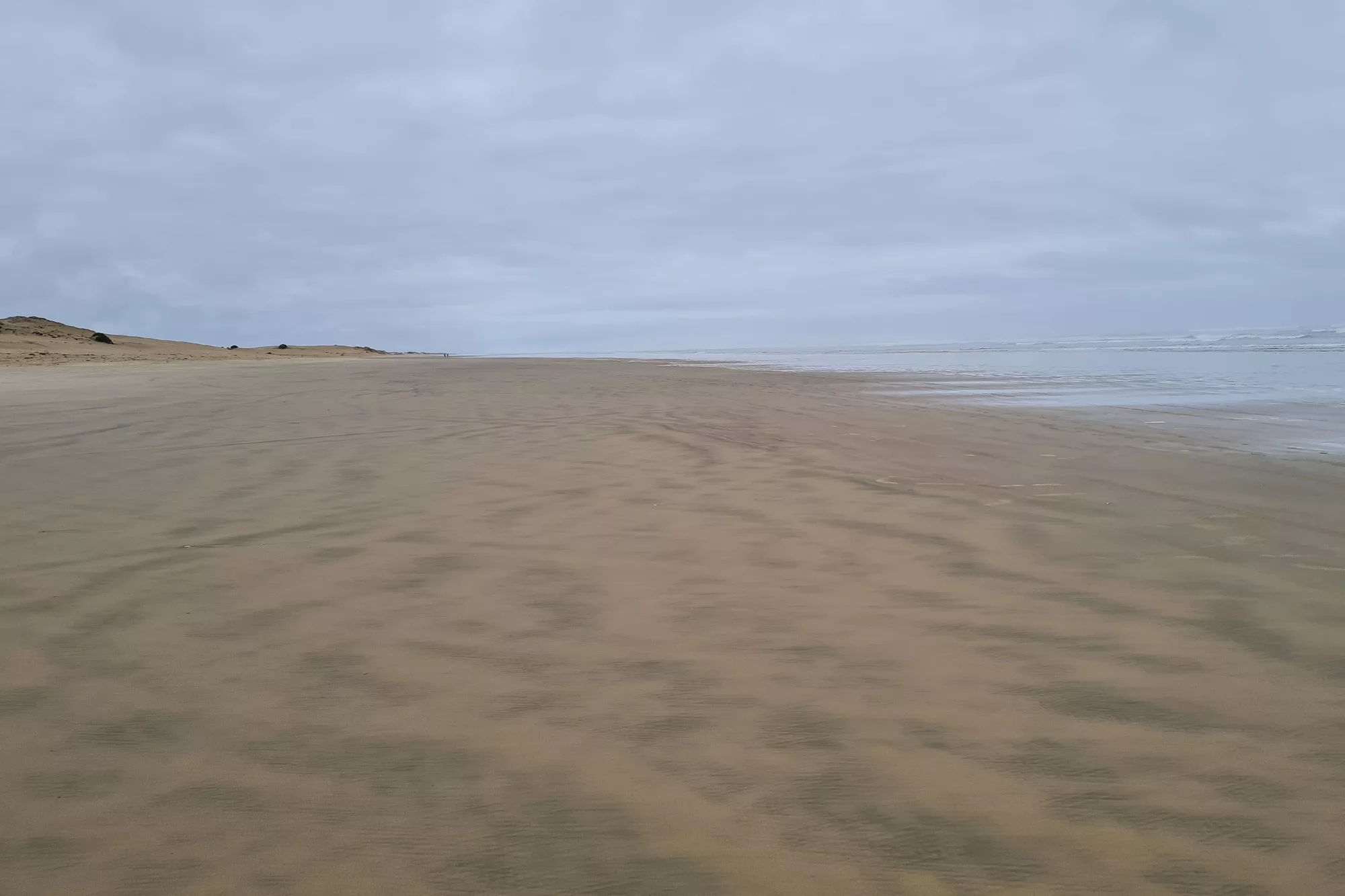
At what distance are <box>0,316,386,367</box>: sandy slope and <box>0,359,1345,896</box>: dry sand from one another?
22.7 meters

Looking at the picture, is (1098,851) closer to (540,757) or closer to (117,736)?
(540,757)

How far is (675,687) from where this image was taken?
89.0 inches

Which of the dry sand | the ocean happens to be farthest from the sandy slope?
the dry sand

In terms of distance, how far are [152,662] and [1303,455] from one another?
7055 millimetres

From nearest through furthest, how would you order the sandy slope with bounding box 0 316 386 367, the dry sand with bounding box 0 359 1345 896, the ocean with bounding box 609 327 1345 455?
the dry sand with bounding box 0 359 1345 896 → the ocean with bounding box 609 327 1345 455 → the sandy slope with bounding box 0 316 386 367

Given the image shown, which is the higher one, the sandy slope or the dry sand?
the sandy slope

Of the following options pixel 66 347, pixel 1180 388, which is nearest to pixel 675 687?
pixel 1180 388

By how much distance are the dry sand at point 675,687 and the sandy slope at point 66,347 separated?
22.7 m

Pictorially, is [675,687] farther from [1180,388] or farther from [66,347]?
[66,347]

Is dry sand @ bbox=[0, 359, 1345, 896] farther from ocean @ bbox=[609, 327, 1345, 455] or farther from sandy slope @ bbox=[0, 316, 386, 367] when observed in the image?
sandy slope @ bbox=[0, 316, 386, 367]

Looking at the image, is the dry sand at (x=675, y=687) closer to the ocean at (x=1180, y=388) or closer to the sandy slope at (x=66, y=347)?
the ocean at (x=1180, y=388)

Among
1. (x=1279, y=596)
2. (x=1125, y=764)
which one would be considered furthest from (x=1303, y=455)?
(x=1125, y=764)

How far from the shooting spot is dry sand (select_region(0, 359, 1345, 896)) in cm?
156

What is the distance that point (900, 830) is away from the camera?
1.62m
